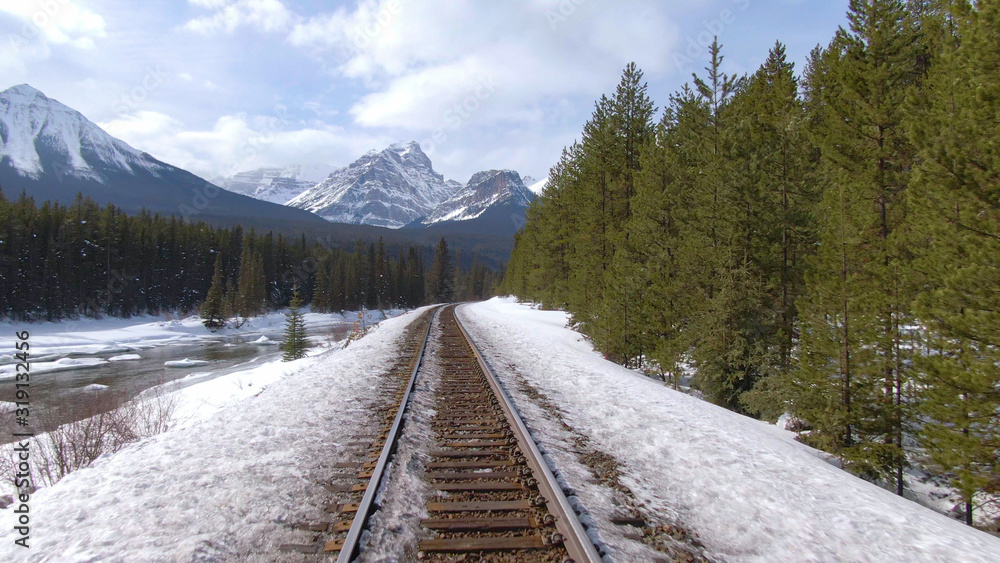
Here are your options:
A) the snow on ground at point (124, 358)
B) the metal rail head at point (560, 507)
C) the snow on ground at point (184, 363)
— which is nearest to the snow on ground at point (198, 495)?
the metal rail head at point (560, 507)

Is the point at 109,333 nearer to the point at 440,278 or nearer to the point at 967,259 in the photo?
the point at 440,278

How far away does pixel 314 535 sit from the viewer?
399 cm

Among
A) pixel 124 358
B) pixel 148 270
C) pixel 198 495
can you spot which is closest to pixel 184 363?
pixel 124 358

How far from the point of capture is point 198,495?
15.3 ft

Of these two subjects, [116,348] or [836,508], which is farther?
[116,348]

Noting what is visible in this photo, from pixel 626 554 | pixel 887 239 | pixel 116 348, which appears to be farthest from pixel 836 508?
pixel 116 348

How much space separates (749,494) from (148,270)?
89725mm

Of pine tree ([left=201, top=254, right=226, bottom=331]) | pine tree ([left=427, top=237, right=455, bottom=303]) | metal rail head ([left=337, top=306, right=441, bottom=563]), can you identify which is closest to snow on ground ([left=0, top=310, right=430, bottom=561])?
metal rail head ([left=337, top=306, right=441, bottom=563])

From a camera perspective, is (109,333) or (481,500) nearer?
(481,500)

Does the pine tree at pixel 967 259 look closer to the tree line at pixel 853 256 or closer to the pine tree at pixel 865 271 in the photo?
the tree line at pixel 853 256

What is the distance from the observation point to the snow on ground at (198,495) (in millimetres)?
3748

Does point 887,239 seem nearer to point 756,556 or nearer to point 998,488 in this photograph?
point 998,488

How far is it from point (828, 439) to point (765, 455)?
370 cm

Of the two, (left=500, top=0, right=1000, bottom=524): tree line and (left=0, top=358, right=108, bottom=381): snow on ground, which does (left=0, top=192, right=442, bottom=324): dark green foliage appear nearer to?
(left=0, top=358, right=108, bottom=381): snow on ground
